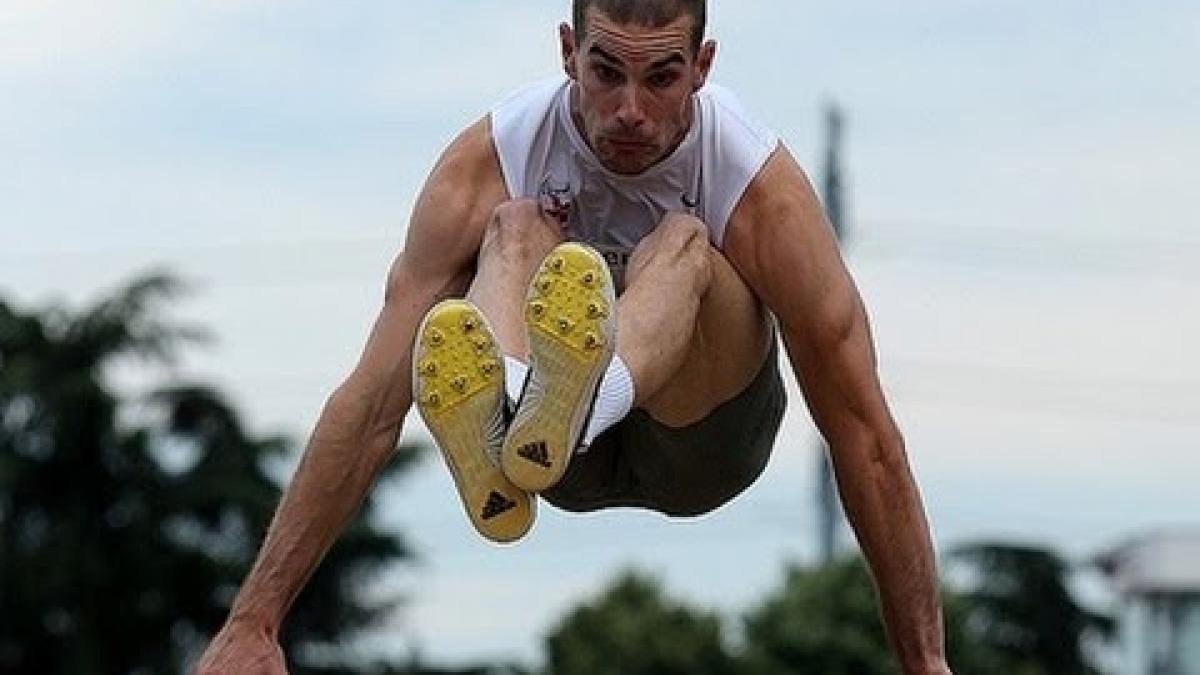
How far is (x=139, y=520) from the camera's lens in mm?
42938

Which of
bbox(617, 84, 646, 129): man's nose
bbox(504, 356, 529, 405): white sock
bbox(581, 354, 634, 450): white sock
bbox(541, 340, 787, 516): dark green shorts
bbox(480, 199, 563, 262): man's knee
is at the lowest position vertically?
bbox(541, 340, 787, 516): dark green shorts

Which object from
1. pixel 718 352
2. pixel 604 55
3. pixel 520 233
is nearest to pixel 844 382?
pixel 718 352

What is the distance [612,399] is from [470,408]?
0.42m

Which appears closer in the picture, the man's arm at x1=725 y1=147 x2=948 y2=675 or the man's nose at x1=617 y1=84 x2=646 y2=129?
the man's nose at x1=617 y1=84 x2=646 y2=129

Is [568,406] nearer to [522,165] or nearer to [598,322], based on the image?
[598,322]

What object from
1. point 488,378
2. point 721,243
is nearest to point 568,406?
Answer: point 488,378

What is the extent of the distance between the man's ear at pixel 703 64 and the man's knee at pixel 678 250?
1.25ft

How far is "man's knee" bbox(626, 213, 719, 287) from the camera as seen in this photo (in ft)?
39.2

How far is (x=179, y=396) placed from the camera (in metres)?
42.9

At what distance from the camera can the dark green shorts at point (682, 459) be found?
12883mm

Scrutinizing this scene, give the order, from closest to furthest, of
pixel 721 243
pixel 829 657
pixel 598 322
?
pixel 598 322
pixel 721 243
pixel 829 657

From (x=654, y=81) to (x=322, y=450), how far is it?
4.21 ft

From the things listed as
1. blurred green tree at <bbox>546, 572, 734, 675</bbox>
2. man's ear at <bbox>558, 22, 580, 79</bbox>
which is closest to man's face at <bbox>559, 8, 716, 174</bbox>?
man's ear at <bbox>558, 22, 580, 79</bbox>

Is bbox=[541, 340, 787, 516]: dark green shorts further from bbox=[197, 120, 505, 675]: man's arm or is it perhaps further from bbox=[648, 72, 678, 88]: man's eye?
bbox=[648, 72, 678, 88]: man's eye
